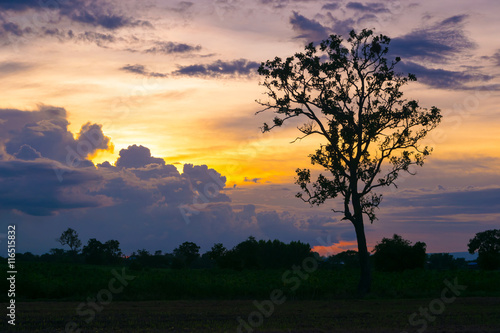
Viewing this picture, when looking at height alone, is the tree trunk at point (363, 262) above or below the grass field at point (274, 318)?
above

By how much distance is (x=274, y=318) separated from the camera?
24.0 meters

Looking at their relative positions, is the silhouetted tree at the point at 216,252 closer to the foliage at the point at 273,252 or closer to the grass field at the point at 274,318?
the foliage at the point at 273,252

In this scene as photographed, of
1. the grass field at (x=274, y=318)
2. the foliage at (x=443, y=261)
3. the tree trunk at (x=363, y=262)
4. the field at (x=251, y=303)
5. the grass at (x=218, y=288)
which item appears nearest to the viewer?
the grass field at (x=274, y=318)

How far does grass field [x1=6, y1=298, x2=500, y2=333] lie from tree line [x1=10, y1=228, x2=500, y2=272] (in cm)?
3428

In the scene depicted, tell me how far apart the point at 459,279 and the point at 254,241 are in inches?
2353

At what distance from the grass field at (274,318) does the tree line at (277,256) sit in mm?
34280

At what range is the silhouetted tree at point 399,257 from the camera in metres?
71.4

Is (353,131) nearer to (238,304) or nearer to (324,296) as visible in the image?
(324,296)

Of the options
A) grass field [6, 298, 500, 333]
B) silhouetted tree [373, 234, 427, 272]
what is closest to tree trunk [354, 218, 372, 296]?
grass field [6, 298, 500, 333]

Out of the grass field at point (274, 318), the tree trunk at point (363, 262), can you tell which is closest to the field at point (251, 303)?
the grass field at point (274, 318)

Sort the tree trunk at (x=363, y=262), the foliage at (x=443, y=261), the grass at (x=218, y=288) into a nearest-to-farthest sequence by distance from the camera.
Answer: the grass at (x=218, y=288) → the tree trunk at (x=363, y=262) → the foliage at (x=443, y=261)

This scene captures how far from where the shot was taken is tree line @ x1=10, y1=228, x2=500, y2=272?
72.3 metres

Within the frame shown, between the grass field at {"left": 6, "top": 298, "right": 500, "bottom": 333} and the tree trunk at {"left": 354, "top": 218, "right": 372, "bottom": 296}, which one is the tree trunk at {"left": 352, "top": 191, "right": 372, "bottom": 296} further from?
the grass field at {"left": 6, "top": 298, "right": 500, "bottom": 333}

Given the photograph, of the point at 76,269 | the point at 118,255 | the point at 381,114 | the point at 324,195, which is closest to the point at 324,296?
the point at 324,195
